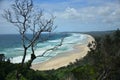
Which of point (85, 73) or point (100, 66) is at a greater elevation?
point (100, 66)

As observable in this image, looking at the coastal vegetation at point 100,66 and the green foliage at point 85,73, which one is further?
the green foliage at point 85,73

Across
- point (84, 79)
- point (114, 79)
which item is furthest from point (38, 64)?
point (114, 79)

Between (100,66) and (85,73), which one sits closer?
(100,66)

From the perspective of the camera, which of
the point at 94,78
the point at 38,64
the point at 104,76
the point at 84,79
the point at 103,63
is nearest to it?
the point at 104,76

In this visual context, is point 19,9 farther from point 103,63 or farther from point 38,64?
point 38,64

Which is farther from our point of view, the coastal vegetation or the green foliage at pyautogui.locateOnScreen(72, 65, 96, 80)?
A: the green foliage at pyautogui.locateOnScreen(72, 65, 96, 80)

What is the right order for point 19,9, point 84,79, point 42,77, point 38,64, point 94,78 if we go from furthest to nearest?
point 38,64, point 42,77, point 84,79, point 94,78, point 19,9

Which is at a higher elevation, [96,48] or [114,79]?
[96,48]

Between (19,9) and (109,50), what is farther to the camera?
(109,50)

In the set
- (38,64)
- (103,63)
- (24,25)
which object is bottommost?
(38,64)
